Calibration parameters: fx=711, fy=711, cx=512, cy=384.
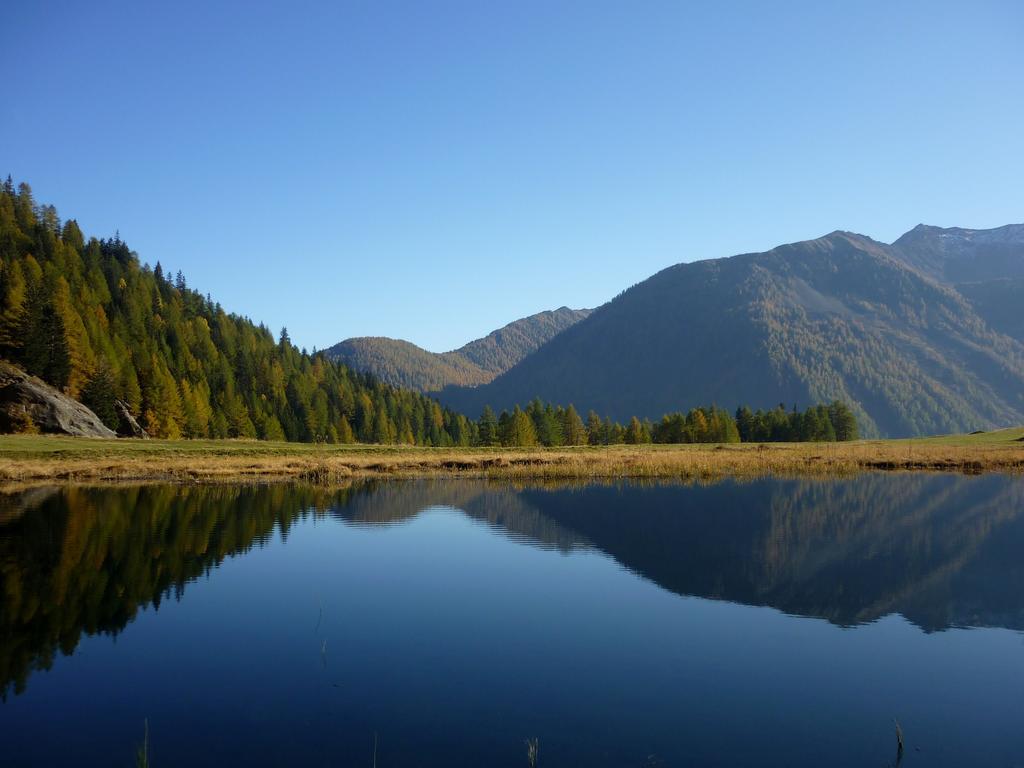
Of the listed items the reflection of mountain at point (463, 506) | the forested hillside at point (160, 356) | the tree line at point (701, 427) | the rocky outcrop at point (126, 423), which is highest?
the forested hillside at point (160, 356)

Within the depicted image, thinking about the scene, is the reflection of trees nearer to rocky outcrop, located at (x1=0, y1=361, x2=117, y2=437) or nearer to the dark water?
the dark water

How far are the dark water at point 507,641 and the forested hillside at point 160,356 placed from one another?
61.4 metres

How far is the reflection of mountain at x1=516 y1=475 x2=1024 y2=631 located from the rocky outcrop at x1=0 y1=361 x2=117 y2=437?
63.2 metres

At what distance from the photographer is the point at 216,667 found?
63.1ft

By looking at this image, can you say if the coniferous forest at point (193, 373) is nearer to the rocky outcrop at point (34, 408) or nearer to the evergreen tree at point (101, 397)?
the evergreen tree at point (101, 397)

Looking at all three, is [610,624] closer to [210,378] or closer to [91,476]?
[91,476]

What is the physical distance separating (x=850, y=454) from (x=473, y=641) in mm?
80250

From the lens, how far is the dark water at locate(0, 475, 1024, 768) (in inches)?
578

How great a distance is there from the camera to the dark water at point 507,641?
14.7 m

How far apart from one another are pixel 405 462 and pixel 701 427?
7635cm

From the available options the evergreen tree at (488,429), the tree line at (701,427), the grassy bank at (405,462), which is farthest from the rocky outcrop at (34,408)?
the evergreen tree at (488,429)

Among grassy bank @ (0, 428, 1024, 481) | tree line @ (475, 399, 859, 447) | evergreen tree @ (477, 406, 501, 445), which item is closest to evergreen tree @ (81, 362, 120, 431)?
grassy bank @ (0, 428, 1024, 481)

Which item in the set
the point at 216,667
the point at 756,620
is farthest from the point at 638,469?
the point at 216,667

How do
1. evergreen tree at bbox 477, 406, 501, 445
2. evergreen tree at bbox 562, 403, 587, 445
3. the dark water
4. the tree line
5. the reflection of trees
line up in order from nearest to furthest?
the dark water
the reflection of trees
the tree line
evergreen tree at bbox 562, 403, 587, 445
evergreen tree at bbox 477, 406, 501, 445
